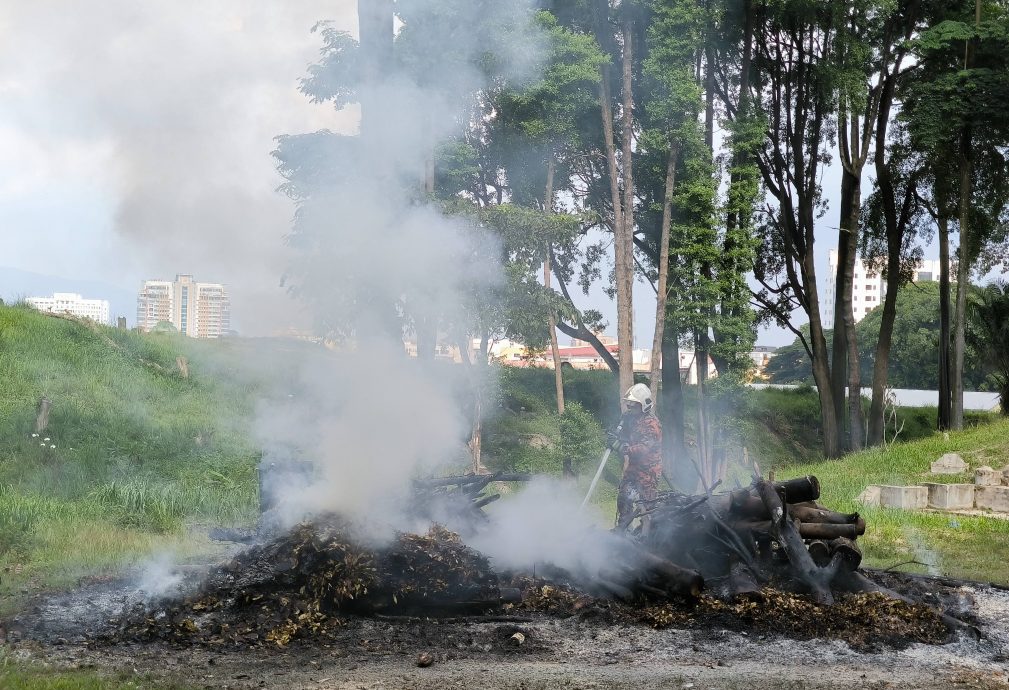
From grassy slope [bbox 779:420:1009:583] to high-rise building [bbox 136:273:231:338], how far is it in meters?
7.17

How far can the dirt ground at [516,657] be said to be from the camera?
5.82 m

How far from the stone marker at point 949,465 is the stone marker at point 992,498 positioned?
3.23 meters

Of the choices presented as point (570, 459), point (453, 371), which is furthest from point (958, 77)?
point (453, 371)

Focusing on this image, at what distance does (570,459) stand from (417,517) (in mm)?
11274

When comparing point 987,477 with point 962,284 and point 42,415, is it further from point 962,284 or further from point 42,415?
point 42,415

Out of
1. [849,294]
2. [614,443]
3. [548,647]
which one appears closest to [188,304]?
[614,443]

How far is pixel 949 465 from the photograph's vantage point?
1795 cm

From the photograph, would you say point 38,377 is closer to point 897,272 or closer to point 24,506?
point 24,506

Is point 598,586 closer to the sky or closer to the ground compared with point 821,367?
closer to the ground

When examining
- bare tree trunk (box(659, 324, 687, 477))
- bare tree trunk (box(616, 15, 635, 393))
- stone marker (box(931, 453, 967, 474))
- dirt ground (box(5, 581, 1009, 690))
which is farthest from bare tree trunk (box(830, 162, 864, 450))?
dirt ground (box(5, 581, 1009, 690))

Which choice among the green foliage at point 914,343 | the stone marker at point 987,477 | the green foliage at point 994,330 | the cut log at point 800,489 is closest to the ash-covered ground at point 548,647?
the cut log at point 800,489

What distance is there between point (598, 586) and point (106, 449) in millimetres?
9419

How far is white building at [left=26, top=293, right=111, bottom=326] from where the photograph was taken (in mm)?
21109

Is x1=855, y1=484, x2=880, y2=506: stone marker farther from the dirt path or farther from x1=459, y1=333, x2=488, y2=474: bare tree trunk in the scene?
the dirt path
